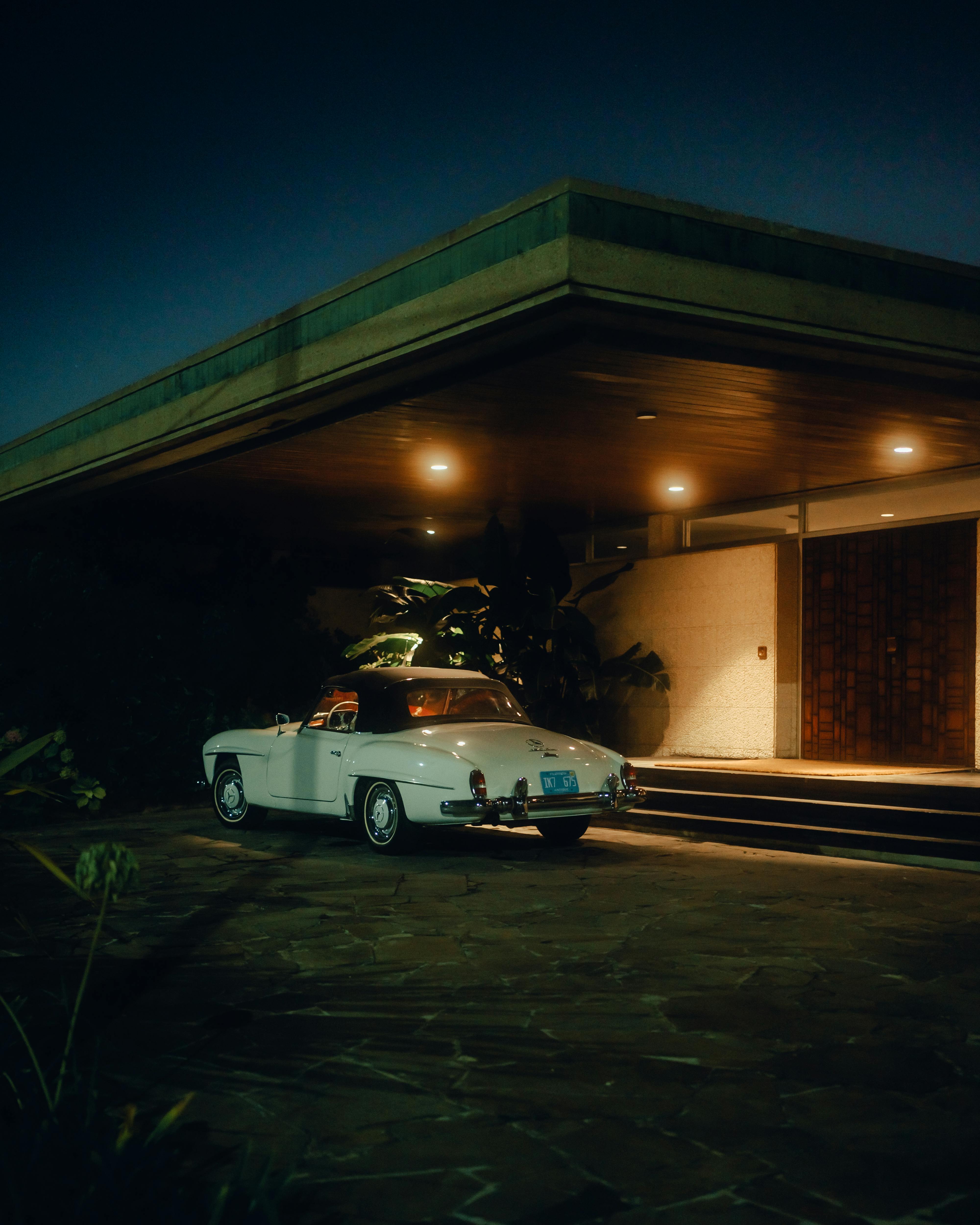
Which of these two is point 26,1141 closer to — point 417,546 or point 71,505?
point 71,505

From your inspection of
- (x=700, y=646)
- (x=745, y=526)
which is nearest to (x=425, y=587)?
(x=700, y=646)

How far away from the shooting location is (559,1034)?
459 cm

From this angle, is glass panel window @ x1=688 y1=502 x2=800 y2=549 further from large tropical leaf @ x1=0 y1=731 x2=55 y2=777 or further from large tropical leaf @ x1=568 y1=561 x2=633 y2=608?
large tropical leaf @ x1=0 y1=731 x2=55 y2=777

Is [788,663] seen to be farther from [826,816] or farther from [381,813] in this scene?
[381,813]

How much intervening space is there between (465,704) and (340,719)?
3.62 feet

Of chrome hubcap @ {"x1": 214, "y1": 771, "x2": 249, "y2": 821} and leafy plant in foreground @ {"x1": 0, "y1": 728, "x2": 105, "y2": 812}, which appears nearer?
leafy plant in foreground @ {"x1": 0, "y1": 728, "x2": 105, "y2": 812}

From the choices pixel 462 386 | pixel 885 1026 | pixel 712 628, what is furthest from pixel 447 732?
pixel 712 628

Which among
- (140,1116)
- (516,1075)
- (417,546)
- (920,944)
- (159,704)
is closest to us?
(140,1116)

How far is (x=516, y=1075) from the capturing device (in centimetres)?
409

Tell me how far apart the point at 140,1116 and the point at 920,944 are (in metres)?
4.23

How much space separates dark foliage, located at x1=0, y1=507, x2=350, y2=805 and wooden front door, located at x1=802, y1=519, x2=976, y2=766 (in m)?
7.70

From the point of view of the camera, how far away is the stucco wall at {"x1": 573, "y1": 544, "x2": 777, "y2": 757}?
15453mm

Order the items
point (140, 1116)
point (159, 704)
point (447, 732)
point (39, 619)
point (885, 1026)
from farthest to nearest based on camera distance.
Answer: point (159, 704) < point (39, 619) < point (447, 732) < point (885, 1026) < point (140, 1116)

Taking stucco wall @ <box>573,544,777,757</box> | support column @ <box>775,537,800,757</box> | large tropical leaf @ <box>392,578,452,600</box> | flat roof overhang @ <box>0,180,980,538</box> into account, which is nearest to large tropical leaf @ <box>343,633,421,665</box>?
large tropical leaf @ <box>392,578,452,600</box>
